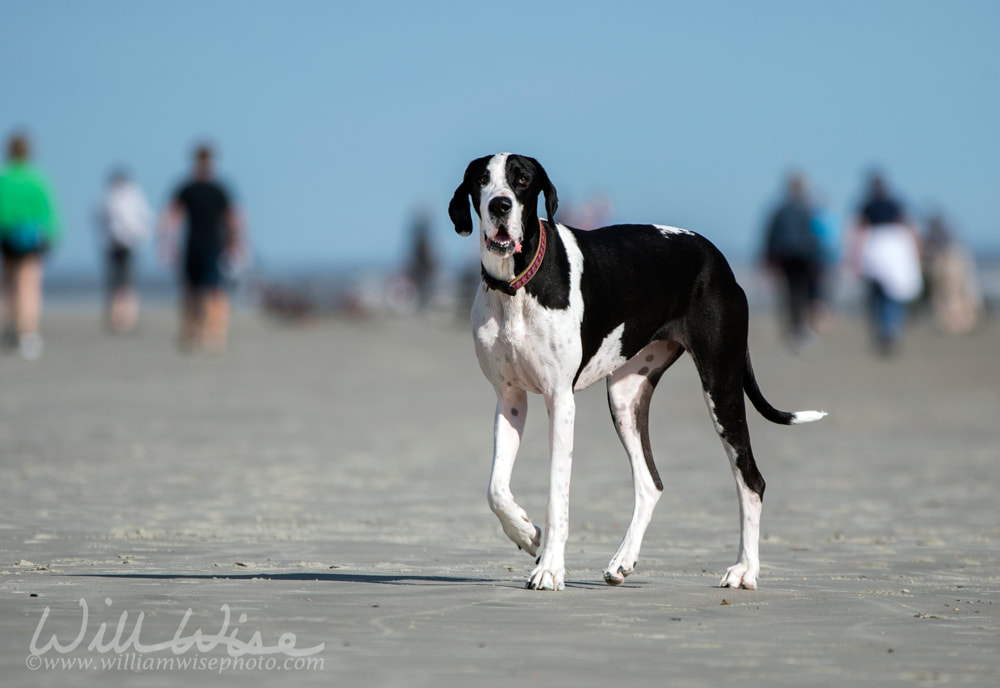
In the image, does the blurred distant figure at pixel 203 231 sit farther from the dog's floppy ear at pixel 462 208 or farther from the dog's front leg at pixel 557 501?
A: the dog's front leg at pixel 557 501

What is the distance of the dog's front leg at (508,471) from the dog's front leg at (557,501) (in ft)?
0.31

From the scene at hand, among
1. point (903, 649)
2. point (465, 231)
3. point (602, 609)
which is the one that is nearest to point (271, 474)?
point (465, 231)

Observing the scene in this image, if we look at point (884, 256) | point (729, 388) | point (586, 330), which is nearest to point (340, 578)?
point (586, 330)

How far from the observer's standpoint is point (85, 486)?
887 cm

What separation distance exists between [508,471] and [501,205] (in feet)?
3.32

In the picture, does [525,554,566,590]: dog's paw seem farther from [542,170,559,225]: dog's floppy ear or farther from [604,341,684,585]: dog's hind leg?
[542,170,559,225]: dog's floppy ear

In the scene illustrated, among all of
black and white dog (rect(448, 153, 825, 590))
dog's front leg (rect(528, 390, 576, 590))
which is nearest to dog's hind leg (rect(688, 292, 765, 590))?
black and white dog (rect(448, 153, 825, 590))

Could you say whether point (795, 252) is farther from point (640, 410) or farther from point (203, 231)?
point (640, 410)

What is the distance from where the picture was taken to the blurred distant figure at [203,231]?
1916 cm

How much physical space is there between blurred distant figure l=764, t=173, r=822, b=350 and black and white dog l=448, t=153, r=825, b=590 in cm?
1540

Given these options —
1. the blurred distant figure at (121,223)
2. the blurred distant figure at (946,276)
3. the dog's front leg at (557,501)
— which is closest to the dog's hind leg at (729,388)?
the dog's front leg at (557,501)

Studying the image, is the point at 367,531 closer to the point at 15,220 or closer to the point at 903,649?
the point at 903,649

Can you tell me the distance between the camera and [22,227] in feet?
60.3

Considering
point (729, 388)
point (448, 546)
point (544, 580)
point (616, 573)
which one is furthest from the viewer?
point (448, 546)
